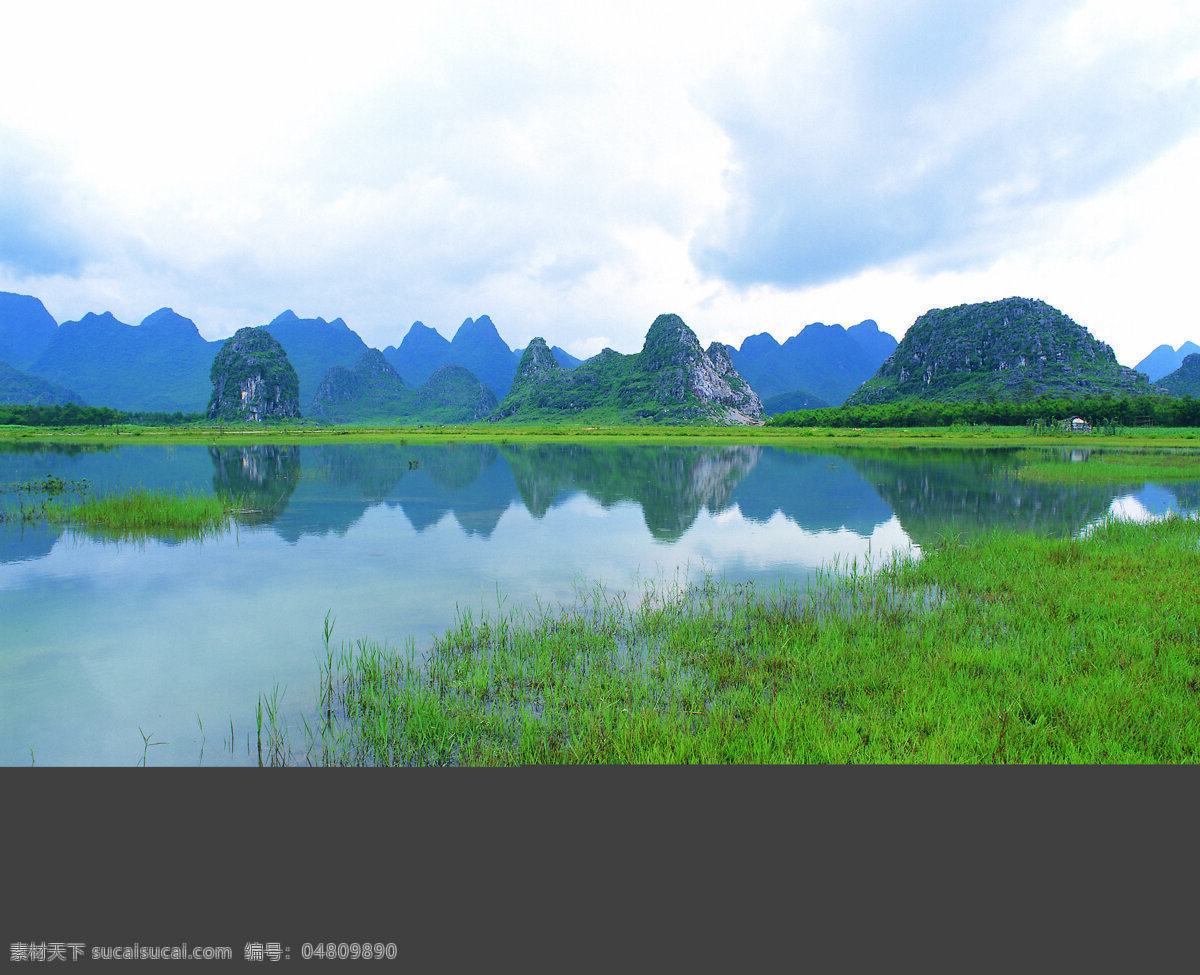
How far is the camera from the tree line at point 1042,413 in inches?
3327

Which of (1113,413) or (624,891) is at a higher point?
(1113,413)

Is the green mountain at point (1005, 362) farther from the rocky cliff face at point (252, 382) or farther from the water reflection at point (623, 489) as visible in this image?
the rocky cliff face at point (252, 382)

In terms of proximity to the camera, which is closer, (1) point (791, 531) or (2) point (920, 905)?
(2) point (920, 905)

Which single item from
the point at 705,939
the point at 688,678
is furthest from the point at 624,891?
the point at 688,678

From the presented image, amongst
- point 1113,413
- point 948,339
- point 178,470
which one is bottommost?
point 178,470

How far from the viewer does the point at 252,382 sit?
17725 centimetres

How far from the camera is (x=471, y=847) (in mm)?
3885

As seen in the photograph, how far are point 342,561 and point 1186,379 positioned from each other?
263m

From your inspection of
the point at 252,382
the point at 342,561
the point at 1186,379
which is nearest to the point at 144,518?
the point at 342,561

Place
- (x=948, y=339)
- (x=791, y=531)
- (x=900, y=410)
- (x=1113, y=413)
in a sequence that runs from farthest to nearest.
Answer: (x=948, y=339) → (x=900, y=410) → (x=1113, y=413) → (x=791, y=531)

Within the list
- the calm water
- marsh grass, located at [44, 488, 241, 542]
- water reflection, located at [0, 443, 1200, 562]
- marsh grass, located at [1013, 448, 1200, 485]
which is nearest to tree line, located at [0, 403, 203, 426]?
water reflection, located at [0, 443, 1200, 562]

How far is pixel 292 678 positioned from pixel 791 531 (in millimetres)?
14609

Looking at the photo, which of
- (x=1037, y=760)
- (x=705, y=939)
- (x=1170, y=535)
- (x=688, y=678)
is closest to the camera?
(x=705, y=939)

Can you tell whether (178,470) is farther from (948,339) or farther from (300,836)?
(948,339)
